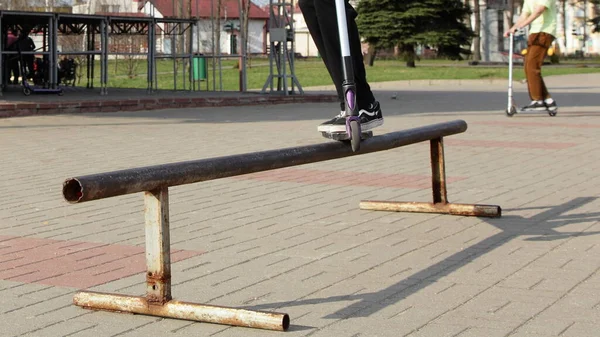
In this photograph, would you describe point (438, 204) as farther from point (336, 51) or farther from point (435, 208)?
point (336, 51)

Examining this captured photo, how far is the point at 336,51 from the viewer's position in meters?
5.36

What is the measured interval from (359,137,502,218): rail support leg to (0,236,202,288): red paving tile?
2.01 m

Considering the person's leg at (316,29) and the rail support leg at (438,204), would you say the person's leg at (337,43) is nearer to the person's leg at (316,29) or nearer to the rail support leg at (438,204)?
the person's leg at (316,29)

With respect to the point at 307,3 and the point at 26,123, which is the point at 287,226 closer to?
the point at 307,3

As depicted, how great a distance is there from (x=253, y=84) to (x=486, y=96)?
31.5ft

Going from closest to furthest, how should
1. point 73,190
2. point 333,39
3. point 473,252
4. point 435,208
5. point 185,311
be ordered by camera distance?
point 73,190
point 185,311
point 333,39
point 473,252
point 435,208

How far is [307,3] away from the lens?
537cm

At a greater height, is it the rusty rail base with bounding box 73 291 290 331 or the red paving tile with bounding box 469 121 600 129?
the red paving tile with bounding box 469 121 600 129

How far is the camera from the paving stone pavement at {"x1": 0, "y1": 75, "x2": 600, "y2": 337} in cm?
451

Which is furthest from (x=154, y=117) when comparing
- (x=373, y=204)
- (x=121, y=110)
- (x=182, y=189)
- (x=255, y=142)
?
(x=373, y=204)

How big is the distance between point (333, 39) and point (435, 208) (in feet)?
8.12

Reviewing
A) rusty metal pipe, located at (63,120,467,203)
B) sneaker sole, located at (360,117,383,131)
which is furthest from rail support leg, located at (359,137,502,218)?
sneaker sole, located at (360,117,383,131)

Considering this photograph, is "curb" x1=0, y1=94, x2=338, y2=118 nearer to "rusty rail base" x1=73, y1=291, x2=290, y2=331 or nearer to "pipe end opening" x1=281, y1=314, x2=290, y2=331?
"rusty rail base" x1=73, y1=291, x2=290, y2=331

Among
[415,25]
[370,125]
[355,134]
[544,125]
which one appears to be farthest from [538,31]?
[415,25]
